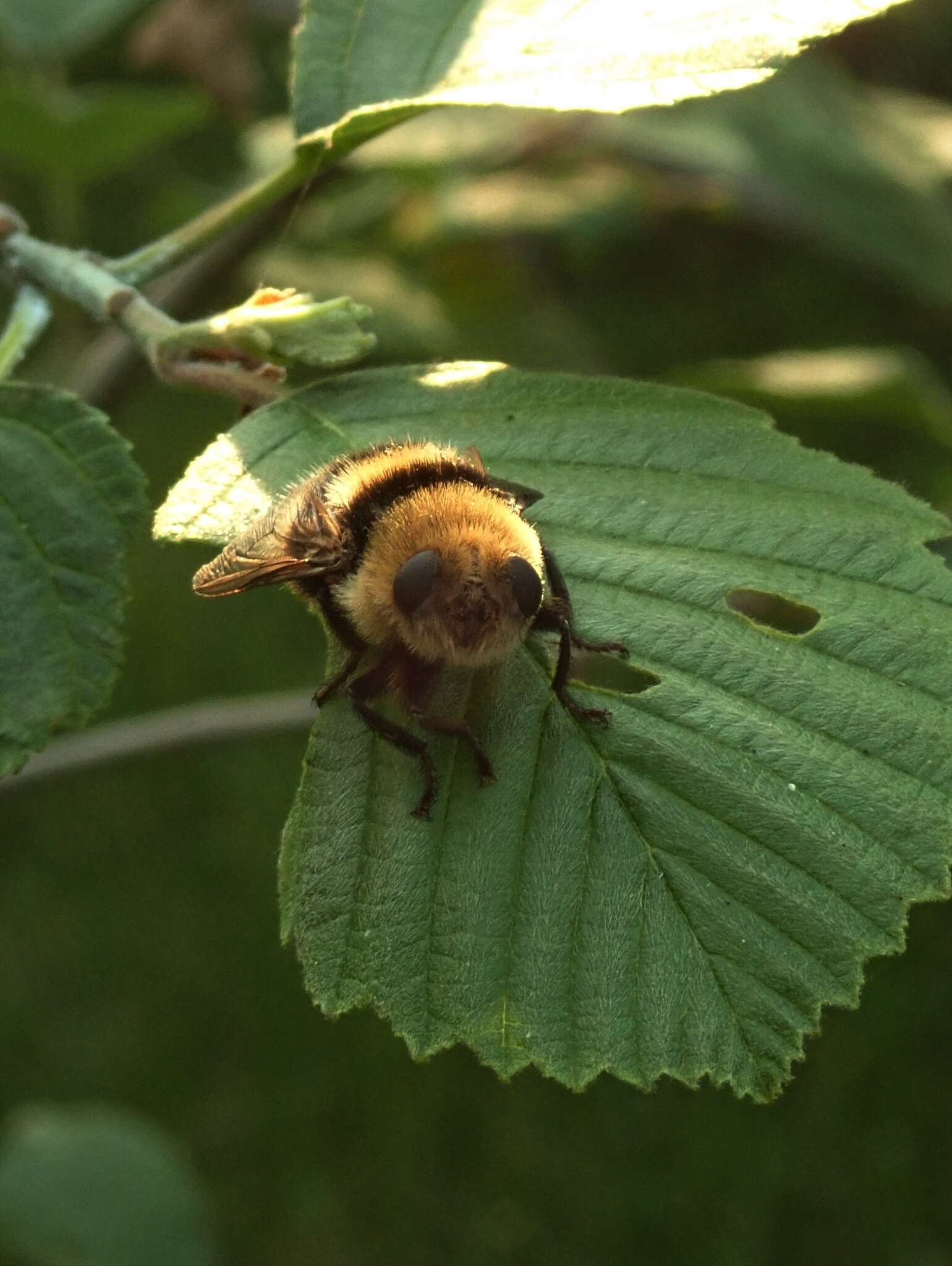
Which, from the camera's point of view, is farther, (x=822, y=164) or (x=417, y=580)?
(x=822, y=164)

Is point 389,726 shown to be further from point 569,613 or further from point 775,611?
point 775,611

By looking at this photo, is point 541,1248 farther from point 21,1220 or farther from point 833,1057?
point 21,1220

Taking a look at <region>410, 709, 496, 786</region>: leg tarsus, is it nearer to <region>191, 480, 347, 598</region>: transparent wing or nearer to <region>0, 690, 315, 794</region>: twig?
<region>191, 480, 347, 598</region>: transparent wing

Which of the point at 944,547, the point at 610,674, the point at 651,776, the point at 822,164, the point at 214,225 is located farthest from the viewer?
the point at 822,164

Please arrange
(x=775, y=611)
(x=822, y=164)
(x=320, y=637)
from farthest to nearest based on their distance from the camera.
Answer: (x=320, y=637) → (x=822, y=164) → (x=775, y=611)

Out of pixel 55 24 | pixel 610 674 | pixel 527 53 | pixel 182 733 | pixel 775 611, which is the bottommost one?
pixel 182 733

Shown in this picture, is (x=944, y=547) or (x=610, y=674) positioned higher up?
(x=610, y=674)

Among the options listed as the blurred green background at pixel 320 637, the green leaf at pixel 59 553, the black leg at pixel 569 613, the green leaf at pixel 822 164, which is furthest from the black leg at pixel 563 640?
the green leaf at pixel 822 164

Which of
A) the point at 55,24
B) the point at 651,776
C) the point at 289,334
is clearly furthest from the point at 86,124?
the point at 651,776

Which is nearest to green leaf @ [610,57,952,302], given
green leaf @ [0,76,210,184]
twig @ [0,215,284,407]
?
green leaf @ [0,76,210,184]
